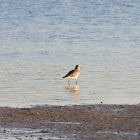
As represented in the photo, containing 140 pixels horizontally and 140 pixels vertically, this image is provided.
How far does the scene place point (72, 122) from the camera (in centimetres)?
1069

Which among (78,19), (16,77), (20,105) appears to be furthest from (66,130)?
(78,19)

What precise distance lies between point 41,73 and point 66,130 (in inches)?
313

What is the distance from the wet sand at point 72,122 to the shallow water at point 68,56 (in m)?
1.08

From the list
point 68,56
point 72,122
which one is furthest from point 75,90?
point 68,56

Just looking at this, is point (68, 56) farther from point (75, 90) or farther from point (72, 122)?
point (72, 122)

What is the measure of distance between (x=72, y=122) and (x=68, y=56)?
11.1 metres

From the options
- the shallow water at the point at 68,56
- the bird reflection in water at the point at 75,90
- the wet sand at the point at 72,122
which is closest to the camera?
the wet sand at the point at 72,122

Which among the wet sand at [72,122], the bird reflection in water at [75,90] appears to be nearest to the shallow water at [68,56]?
the bird reflection in water at [75,90]

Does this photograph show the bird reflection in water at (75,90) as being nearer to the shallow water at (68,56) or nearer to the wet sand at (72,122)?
the shallow water at (68,56)

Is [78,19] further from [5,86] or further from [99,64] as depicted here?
[5,86]

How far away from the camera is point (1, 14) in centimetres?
4278

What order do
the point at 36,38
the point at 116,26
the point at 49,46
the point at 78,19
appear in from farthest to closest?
the point at 78,19, the point at 116,26, the point at 36,38, the point at 49,46

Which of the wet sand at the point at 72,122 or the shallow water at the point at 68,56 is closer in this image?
the wet sand at the point at 72,122

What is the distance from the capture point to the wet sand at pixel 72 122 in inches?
381
